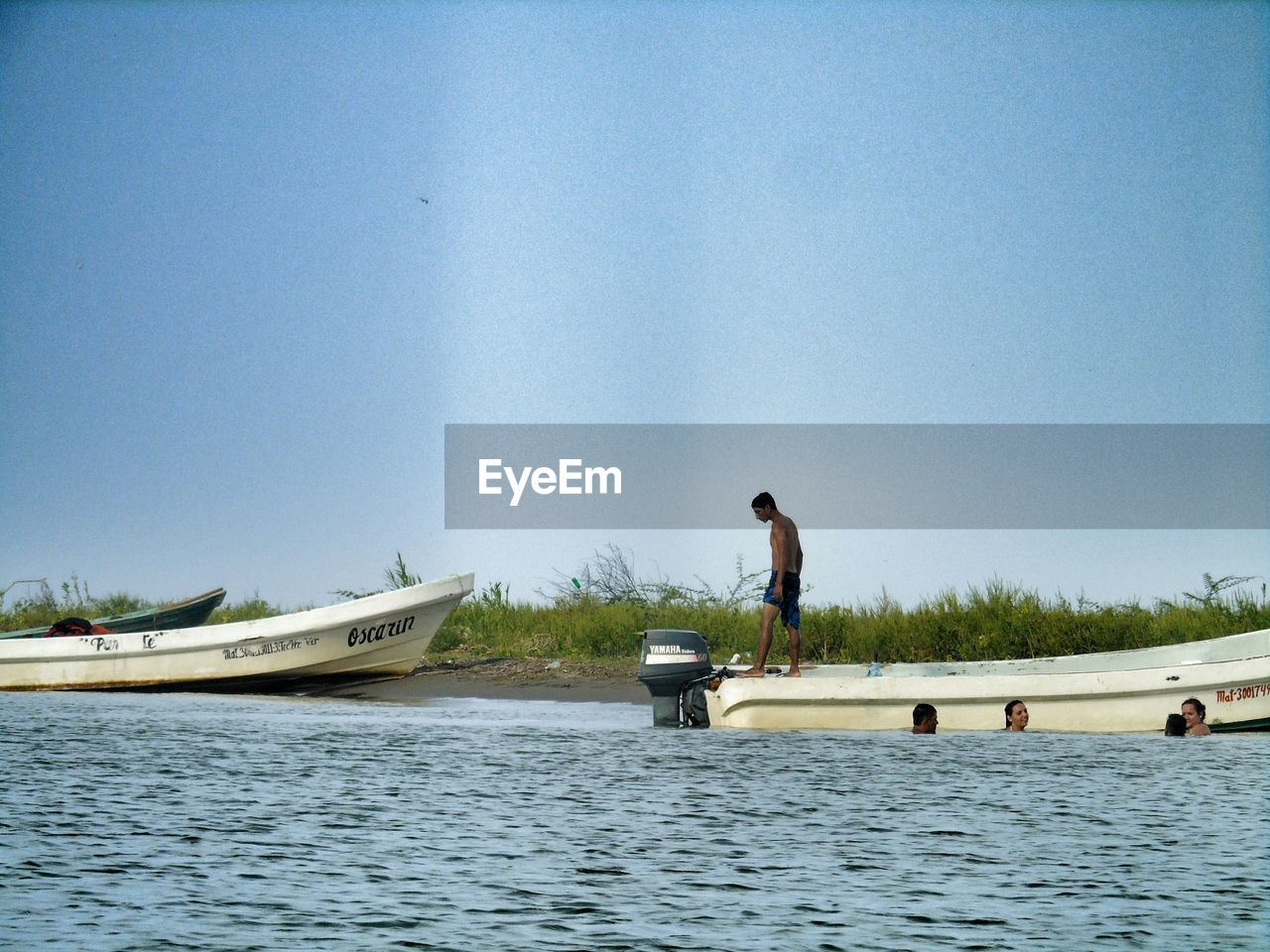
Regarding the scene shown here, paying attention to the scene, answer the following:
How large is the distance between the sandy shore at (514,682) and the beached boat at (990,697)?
6.19 metres

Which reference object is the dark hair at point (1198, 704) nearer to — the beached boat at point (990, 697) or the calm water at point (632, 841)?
the beached boat at point (990, 697)

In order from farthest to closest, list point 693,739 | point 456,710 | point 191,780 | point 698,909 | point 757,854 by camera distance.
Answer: point 456,710 < point 693,739 < point 191,780 < point 757,854 < point 698,909

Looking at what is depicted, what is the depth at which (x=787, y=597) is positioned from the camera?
45.4ft

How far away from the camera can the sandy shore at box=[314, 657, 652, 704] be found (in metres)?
20.8

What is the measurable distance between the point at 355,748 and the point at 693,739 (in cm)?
332

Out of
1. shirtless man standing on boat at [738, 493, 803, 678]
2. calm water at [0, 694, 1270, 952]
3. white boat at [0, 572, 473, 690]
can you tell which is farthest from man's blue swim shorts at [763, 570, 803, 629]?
white boat at [0, 572, 473, 690]

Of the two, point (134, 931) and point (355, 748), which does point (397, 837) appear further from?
point (355, 748)

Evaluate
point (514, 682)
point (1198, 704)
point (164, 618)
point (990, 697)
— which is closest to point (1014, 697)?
point (990, 697)

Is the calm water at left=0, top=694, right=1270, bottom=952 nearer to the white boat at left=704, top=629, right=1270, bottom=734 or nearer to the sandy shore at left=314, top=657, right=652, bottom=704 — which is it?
the white boat at left=704, top=629, right=1270, bottom=734

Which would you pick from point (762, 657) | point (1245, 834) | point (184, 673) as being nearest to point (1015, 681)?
point (762, 657)

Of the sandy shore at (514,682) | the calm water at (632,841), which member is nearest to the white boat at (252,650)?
the sandy shore at (514,682)

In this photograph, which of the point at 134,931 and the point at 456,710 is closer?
the point at 134,931

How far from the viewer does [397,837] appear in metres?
8.82

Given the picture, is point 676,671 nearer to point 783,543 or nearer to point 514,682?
point 783,543
